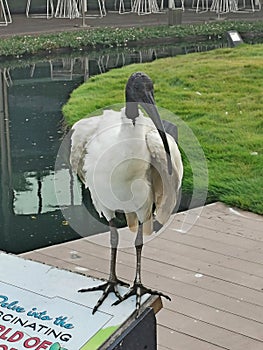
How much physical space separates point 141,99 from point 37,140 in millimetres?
4554

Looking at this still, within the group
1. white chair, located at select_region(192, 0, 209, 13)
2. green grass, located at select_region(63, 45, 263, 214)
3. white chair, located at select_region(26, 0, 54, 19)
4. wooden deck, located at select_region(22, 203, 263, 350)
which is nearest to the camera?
wooden deck, located at select_region(22, 203, 263, 350)

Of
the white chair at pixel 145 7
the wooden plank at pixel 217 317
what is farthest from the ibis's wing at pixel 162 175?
the white chair at pixel 145 7

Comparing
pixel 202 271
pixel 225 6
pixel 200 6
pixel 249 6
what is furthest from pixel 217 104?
pixel 249 6

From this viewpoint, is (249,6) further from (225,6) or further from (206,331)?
(206,331)

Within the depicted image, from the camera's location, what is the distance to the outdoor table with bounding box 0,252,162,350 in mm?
2076

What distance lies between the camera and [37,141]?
6.54 m

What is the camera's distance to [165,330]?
121 inches

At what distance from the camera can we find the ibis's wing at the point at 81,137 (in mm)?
2268

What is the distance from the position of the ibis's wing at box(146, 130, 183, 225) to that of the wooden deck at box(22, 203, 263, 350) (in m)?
0.86

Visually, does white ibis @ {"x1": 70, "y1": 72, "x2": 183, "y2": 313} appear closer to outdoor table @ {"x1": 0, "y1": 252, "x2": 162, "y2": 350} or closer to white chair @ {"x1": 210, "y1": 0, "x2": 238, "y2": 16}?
outdoor table @ {"x1": 0, "y1": 252, "x2": 162, "y2": 350}

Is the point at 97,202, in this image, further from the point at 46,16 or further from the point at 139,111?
the point at 46,16

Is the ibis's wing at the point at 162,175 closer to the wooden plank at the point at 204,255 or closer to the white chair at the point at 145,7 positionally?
the wooden plank at the point at 204,255

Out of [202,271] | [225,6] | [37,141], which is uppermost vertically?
[225,6]

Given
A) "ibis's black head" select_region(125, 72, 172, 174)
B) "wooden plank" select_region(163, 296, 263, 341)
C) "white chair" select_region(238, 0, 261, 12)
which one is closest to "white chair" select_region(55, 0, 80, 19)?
"white chair" select_region(238, 0, 261, 12)
